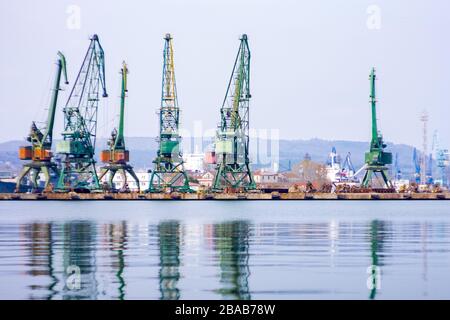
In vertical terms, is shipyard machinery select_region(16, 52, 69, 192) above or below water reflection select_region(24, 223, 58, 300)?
above

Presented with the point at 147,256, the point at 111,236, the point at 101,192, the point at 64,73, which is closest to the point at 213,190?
the point at 101,192

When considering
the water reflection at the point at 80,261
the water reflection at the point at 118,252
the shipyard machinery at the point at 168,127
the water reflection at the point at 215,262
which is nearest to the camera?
the water reflection at the point at 80,261

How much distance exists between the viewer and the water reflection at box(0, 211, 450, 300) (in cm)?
2484

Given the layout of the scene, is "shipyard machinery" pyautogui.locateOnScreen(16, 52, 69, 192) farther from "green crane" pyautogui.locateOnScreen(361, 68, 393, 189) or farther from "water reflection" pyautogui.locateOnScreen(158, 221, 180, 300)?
"water reflection" pyautogui.locateOnScreen(158, 221, 180, 300)

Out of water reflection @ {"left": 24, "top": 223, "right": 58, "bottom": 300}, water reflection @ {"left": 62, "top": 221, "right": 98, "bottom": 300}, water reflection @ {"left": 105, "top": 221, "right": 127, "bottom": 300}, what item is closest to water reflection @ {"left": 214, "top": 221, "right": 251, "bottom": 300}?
water reflection @ {"left": 105, "top": 221, "right": 127, "bottom": 300}

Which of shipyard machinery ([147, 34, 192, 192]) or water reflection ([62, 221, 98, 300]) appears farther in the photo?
shipyard machinery ([147, 34, 192, 192])

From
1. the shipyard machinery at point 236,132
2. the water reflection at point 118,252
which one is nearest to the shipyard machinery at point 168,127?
the shipyard machinery at point 236,132

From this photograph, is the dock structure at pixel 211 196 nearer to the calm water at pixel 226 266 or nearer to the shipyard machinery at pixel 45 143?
the shipyard machinery at pixel 45 143

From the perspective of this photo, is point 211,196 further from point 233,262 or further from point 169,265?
point 169,265

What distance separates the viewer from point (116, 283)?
26.1 m

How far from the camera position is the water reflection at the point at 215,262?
24.8 meters

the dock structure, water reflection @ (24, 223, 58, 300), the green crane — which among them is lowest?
water reflection @ (24, 223, 58, 300)

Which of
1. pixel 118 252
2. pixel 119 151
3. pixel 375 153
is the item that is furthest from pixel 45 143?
pixel 118 252

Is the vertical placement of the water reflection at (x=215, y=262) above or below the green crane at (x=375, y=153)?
below
